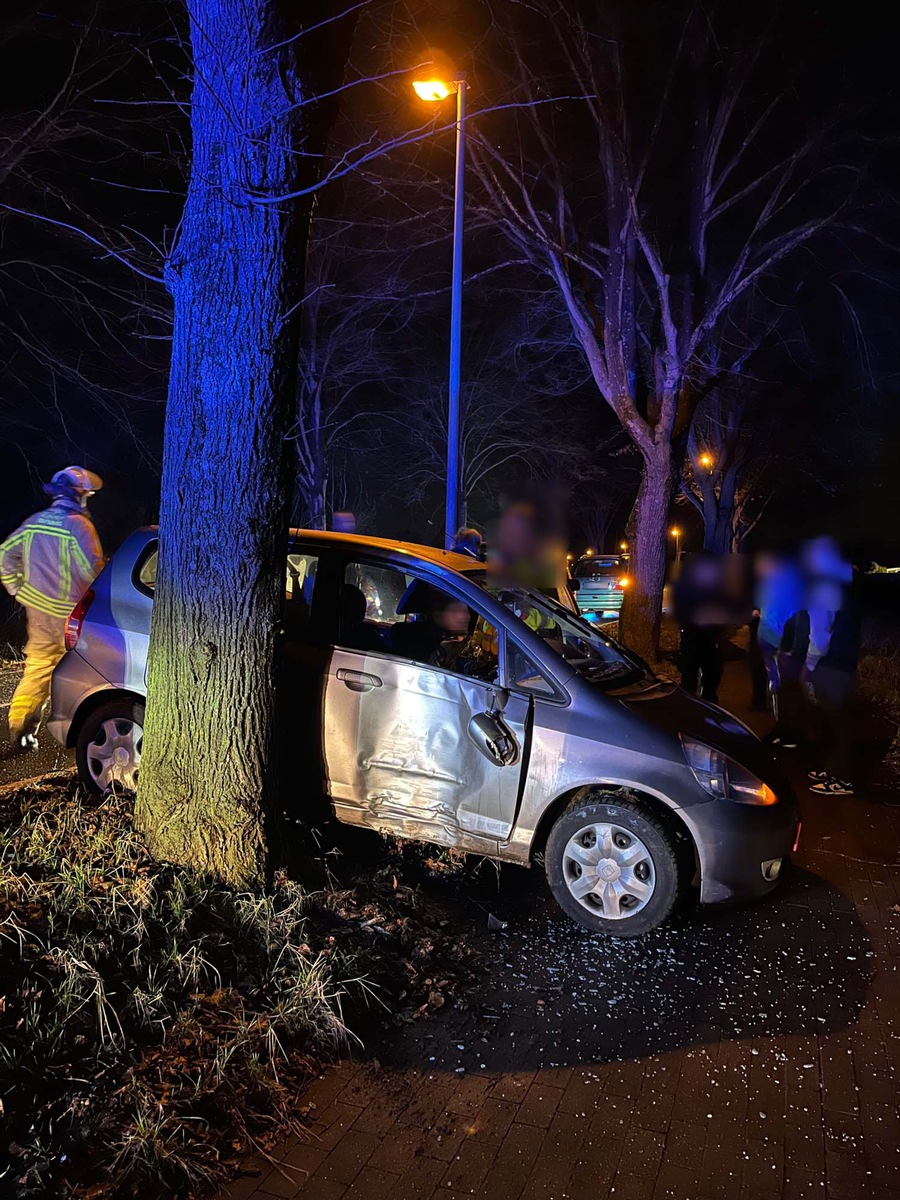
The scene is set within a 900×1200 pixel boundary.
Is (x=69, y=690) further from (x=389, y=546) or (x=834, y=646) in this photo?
(x=834, y=646)

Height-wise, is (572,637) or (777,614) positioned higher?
(777,614)

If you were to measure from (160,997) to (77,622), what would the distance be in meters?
2.87

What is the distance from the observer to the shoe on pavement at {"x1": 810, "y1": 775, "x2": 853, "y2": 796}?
21.0ft

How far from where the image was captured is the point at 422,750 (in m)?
4.48

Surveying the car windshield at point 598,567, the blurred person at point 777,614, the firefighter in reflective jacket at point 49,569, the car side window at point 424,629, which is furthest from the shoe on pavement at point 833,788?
the car windshield at point 598,567

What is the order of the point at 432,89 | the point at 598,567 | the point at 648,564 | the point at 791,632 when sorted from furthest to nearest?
the point at 598,567
the point at 648,564
the point at 432,89
the point at 791,632

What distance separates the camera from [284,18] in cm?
387

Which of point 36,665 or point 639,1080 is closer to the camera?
point 639,1080

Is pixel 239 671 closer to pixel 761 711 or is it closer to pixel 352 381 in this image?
pixel 761 711

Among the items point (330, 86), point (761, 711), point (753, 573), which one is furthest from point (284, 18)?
point (761, 711)

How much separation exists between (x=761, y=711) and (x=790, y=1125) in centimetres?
682

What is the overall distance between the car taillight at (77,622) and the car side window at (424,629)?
167cm

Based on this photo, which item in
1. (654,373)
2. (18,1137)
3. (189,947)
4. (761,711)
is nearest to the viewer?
(18,1137)

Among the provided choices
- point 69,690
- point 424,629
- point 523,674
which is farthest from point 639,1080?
point 69,690
